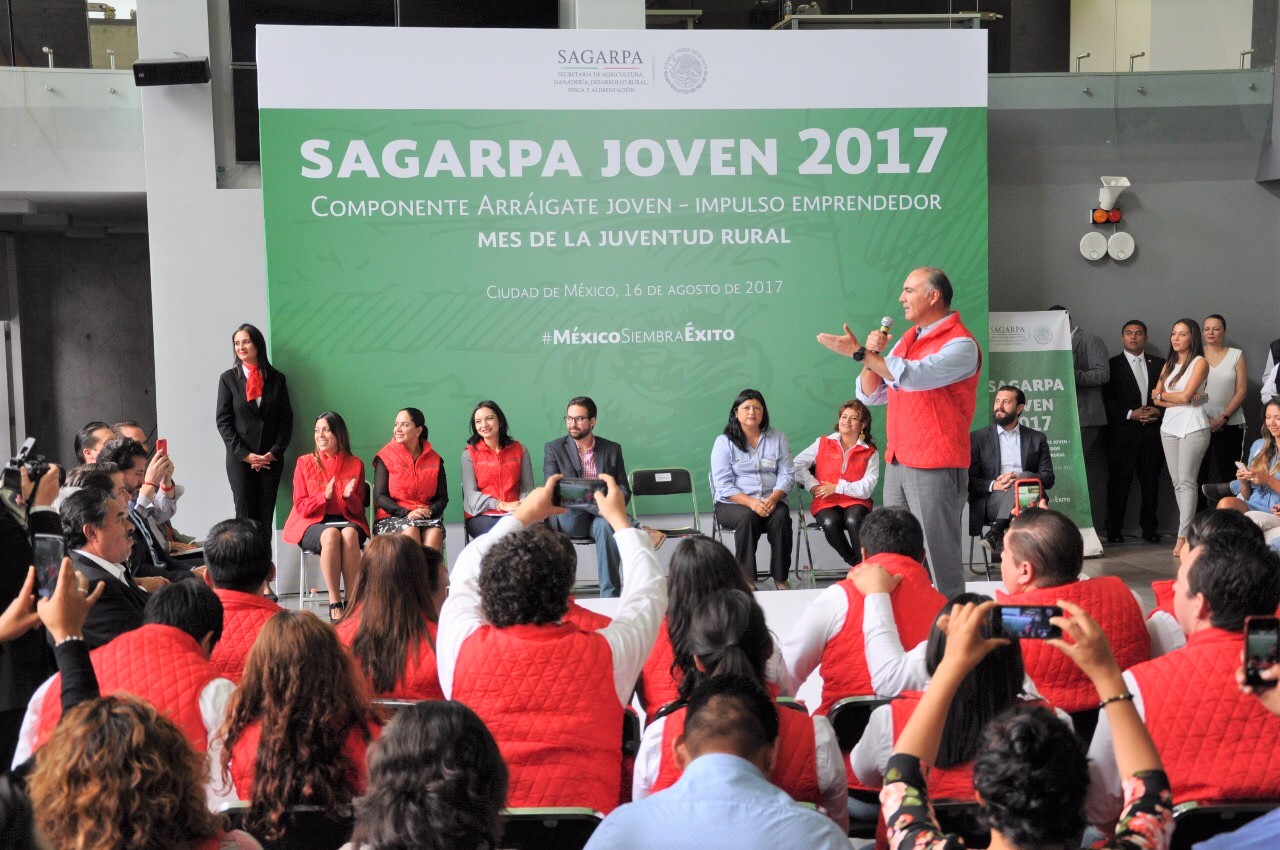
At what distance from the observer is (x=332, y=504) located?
6223 millimetres

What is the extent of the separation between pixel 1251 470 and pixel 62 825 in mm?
5462

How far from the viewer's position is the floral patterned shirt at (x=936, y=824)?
154 cm

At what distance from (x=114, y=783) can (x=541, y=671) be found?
2.86ft

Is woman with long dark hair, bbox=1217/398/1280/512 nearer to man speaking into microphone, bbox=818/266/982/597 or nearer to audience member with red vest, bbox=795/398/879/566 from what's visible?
man speaking into microphone, bbox=818/266/982/597

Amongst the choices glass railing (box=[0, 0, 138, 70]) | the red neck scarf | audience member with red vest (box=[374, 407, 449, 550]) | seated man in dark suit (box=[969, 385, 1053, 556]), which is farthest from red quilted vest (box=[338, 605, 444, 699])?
glass railing (box=[0, 0, 138, 70])

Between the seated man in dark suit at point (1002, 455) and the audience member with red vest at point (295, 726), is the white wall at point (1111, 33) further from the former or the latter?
the audience member with red vest at point (295, 726)

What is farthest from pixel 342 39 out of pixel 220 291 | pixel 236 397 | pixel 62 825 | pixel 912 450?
pixel 62 825

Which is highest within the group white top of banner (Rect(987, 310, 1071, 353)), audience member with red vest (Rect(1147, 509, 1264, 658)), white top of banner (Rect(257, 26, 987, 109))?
white top of banner (Rect(257, 26, 987, 109))

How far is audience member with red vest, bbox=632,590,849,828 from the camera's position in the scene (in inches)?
81.5

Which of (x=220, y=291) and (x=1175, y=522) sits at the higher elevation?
(x=220, y=291)

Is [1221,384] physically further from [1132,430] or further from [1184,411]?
[1132,430]

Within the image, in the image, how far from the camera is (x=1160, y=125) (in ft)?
26.1

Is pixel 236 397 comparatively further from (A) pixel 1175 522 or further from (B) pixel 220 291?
(A) pixel 1175 522

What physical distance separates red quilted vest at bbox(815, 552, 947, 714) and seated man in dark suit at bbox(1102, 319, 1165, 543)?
17.5 feet
